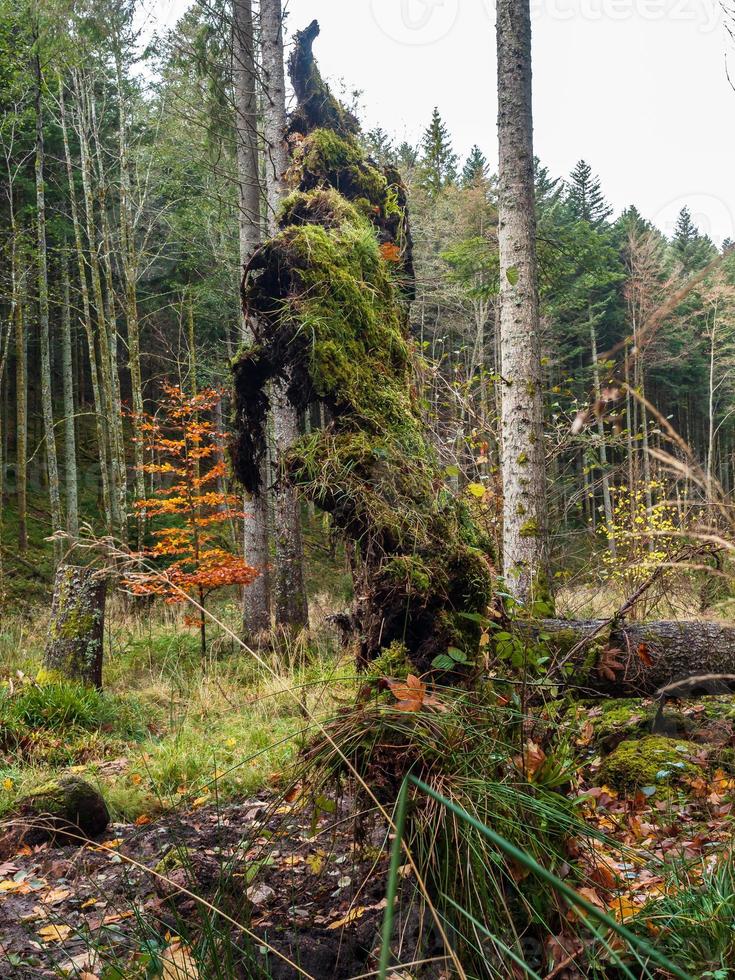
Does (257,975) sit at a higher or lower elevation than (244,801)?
higher

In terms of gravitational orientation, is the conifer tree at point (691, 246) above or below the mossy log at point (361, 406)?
above

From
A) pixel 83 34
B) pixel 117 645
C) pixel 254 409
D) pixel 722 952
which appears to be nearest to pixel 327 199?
pixel 254 409

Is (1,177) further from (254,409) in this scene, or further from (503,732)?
(503,732)

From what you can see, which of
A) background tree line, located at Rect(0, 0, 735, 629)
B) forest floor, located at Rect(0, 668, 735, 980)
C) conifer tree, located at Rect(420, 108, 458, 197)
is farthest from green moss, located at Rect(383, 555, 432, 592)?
conifer tree, located at Rect(420, 108, 458, 197)

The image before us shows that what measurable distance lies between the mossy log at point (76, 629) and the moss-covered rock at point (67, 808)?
261 centimetres

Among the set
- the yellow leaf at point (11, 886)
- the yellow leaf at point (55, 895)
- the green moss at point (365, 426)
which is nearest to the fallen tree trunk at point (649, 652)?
the green moss at point (365, 426)

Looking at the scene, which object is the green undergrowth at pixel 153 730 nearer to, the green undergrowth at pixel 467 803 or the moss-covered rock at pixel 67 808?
the moss-covered rock at pixel 67 808

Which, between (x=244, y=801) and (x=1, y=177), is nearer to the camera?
(x=244, y=801)

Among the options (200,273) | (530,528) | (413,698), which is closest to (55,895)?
(413,698)

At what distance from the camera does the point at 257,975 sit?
5.60 ft

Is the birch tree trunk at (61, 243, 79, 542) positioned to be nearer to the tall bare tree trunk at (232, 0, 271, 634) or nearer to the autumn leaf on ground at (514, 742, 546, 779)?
the tall bare tree trunk at (232, 0, 271, 634)

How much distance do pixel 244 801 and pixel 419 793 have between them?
227 cm

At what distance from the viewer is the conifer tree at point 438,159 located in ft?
90.5

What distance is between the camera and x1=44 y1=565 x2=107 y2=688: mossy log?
600 cm
